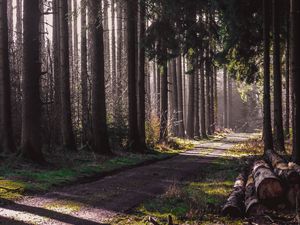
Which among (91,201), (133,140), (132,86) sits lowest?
(91,201)

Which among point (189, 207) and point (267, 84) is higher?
point (267, 84)

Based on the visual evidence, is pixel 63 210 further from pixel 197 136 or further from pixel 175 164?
pixel 197 136

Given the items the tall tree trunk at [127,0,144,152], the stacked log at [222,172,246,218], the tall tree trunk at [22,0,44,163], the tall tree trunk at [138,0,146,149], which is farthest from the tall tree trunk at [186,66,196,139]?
the stacked log at [222,172,246,218]

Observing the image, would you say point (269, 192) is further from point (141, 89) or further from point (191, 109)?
point (191, 109)

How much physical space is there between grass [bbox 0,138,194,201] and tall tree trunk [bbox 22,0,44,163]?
0.52 m

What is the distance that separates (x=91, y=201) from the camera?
8.75 meters

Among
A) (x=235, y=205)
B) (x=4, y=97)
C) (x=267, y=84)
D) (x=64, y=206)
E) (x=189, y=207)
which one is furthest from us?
(x=267, y=84)

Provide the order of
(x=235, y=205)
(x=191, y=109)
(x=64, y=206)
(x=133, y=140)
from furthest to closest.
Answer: (x=191, y=109)
(x=133, y=140)
(x=64, y=206)
(x=235, y=205)

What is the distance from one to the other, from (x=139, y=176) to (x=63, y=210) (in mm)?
4729

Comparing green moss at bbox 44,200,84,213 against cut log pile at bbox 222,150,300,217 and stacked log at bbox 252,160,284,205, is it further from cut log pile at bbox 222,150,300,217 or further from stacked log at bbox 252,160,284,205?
stacked log at bbox 252,160,284,205

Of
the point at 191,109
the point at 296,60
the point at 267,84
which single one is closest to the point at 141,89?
the point at 267,84

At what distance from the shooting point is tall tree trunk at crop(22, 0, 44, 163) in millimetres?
13016

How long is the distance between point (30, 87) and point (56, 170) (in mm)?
2518

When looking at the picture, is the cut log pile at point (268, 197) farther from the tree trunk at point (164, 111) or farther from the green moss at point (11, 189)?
the tree trunk at point (164, 111)
